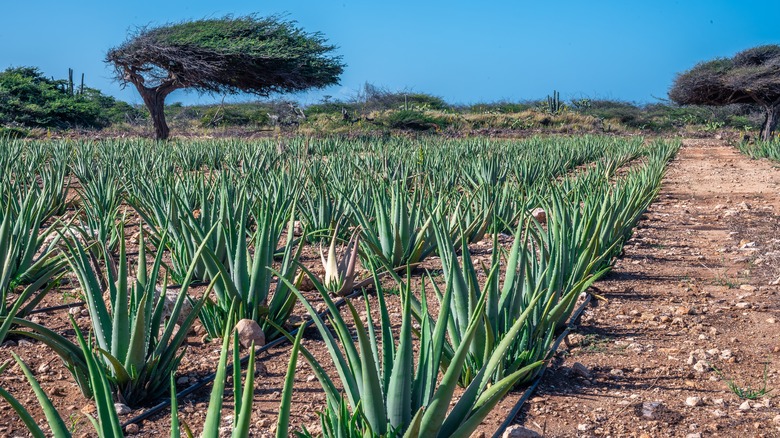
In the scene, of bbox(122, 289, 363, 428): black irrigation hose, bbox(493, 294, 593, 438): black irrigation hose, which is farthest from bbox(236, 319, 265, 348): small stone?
bbox(493, 294, 593, 438): black irrigation hose

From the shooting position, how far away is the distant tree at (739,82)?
1900 centimetres

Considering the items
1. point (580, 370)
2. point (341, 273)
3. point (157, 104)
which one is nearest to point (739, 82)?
point (157, 104)

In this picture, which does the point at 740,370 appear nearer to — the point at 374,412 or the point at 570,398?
the point at 570,398

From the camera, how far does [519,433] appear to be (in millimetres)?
1996

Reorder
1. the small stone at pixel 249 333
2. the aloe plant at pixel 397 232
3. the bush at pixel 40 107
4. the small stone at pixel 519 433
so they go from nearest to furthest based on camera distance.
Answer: the small stone at pixel 519 433 → the small stone at pixel 249 333 → the aloe plant at pixel 397 232 → the bush at pixel 40 107

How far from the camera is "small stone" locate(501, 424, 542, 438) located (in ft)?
6.52

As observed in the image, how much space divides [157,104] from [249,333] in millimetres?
17532

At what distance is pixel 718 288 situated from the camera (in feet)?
12.5

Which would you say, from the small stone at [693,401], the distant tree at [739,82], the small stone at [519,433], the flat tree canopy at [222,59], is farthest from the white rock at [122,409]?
the distant tree at [739,82]

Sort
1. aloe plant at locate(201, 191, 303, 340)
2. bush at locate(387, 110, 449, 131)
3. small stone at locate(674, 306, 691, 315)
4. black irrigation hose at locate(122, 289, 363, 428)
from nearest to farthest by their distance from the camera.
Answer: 1. black irrigation hose at locate(122, 289, 363, 428)
2. aloe plant at locate(201, 191, 303, 340)
3. small stone at locate(674, 306, 691, 315)
4. bush at locate(387, 110, 449, 131)

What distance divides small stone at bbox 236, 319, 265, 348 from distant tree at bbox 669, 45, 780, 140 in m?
18.8

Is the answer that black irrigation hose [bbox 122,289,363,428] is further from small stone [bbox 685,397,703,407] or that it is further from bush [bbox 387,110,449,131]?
bush [bbox 387,110,449,131]

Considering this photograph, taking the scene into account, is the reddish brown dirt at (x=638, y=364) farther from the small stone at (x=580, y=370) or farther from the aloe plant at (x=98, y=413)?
the aloe plant at (x=98, y=413)

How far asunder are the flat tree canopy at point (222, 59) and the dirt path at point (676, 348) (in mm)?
14823
